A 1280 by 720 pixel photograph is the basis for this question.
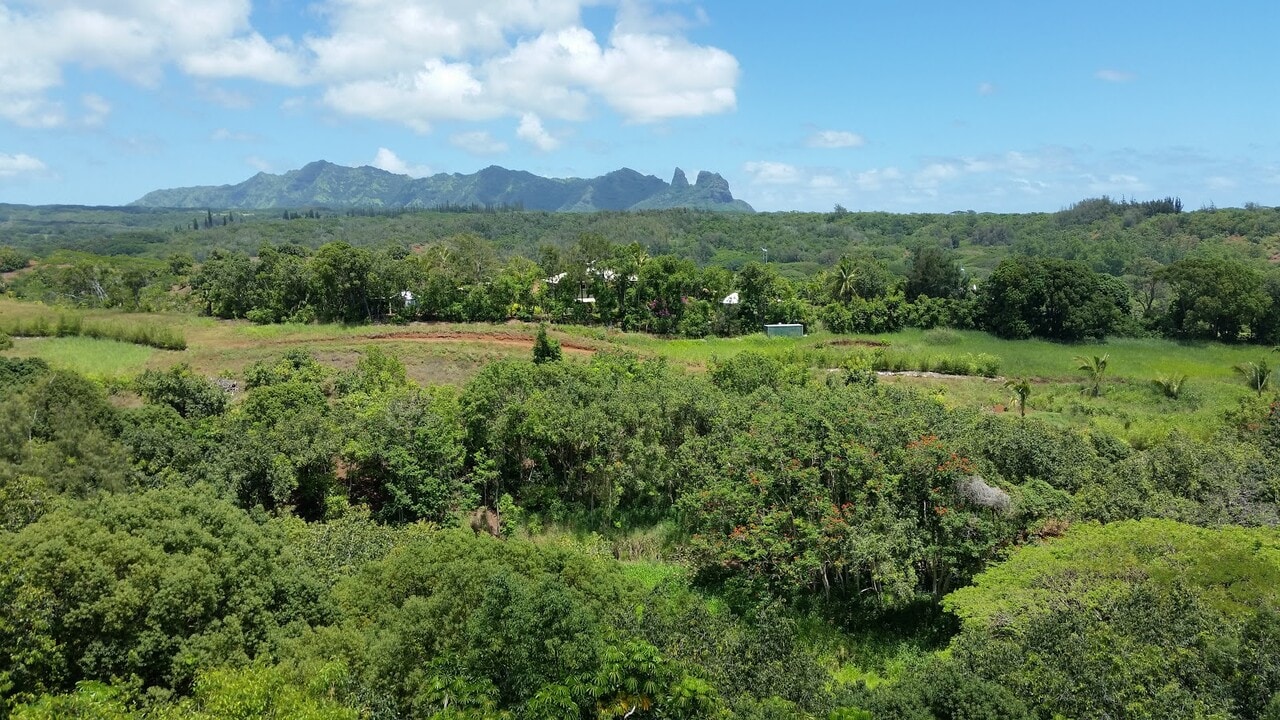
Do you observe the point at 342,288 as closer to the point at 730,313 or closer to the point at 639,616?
the point at 730,313

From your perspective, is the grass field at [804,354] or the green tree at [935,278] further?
the green tree at [935,278]

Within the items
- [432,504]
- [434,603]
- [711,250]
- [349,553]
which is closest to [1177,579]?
[434,603]

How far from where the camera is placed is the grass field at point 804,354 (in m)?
30.4

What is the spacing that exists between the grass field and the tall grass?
799 mm

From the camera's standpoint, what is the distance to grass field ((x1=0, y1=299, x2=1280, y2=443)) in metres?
30.4

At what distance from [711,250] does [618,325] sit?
67.2m

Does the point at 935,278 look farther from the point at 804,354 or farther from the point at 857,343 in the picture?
the point at 804,354

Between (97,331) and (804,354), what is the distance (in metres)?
34.9

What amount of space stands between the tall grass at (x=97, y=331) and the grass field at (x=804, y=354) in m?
0.80

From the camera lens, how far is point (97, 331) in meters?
36.4

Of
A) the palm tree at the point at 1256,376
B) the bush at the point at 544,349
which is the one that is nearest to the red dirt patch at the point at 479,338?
the bush at the point at 544,349

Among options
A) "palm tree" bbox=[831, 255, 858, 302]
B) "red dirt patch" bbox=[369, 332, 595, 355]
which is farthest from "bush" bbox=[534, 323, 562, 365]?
"palm tree" bbox=[831, 255, 858, 302]

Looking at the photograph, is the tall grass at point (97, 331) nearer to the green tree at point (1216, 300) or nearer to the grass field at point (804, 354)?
the grass field at point (804, 354)

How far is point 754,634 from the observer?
1098 cm
